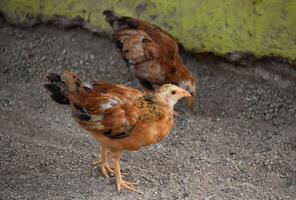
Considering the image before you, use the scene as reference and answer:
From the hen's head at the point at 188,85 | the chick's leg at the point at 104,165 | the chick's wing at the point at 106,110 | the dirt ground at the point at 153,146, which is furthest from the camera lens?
the hen's head at the point at 188,85

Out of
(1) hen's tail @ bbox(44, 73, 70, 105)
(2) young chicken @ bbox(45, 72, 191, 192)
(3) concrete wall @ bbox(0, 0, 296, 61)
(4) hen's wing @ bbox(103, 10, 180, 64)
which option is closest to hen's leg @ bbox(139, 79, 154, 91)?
(4) hen's wing @ bbox(103, 10, 180, 64)

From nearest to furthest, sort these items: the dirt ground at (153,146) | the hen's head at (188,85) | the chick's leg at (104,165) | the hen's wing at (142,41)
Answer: the dirt ground at (153,146)
the chick's leg at (104,165)
the hen's head at (188,85)
the hen's wing at (142,41)

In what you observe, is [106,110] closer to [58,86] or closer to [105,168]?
[58,86]

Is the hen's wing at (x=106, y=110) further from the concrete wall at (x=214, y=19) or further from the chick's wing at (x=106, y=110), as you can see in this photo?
the concrete wall at (x=214, y=19)

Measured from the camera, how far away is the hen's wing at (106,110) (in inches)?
232

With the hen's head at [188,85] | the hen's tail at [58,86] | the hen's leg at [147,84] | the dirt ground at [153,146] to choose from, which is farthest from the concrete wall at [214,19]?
the hen's tail at [58,86]

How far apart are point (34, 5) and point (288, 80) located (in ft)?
10.4

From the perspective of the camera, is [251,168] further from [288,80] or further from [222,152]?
[288,80]

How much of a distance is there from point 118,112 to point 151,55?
1.81 m

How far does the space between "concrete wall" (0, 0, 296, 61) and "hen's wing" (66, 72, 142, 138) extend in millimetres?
2084

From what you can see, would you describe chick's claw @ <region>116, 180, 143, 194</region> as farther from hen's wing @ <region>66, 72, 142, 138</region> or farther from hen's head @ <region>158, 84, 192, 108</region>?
hen's head @ <region>158, 84, 192, 108</region>

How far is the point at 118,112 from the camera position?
234 inches

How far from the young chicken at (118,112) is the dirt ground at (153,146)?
1.57 ft

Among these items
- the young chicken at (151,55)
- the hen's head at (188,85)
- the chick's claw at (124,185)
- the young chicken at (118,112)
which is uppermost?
the young chicken at (118,112)
